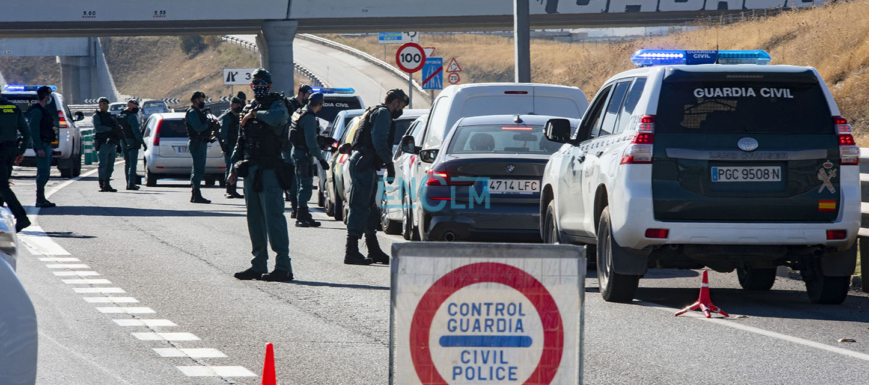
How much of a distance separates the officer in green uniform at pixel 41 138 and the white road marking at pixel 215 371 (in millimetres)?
12472

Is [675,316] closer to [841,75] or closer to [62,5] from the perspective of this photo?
[841,75]

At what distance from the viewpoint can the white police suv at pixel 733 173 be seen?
8945 mm

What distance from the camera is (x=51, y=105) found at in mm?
27094

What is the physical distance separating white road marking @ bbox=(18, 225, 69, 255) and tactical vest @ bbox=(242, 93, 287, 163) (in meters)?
2.95

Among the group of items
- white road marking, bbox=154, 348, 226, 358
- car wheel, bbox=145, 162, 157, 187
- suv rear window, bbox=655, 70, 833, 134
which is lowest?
car wheel, bbox=145, 162, 157, 187

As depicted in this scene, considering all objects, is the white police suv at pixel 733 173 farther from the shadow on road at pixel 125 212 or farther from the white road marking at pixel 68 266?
the shadow on road at pixel 125 212

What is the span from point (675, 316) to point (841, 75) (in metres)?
27.1

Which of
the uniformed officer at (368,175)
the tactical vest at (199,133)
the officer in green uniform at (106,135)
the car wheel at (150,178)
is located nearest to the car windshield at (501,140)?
the uniformed officer at (368,175)

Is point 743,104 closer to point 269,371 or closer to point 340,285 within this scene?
point 340,285

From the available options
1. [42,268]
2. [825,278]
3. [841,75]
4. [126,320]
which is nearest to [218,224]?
[42,268]

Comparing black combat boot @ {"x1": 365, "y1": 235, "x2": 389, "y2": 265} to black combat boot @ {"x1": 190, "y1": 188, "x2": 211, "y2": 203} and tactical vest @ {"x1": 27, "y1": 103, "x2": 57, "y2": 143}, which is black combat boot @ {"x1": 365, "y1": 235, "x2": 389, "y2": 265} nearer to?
tactical vest @ {"x1": 27, "y1": 103, "x2": 57, "y2": 143}

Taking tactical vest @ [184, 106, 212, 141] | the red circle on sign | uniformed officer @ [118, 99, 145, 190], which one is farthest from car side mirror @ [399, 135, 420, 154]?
uniformed officer @ [118, 99, 145, 190]

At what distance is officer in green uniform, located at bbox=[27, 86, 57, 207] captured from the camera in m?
18.6

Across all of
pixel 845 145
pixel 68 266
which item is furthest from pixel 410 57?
pixel 845 145
